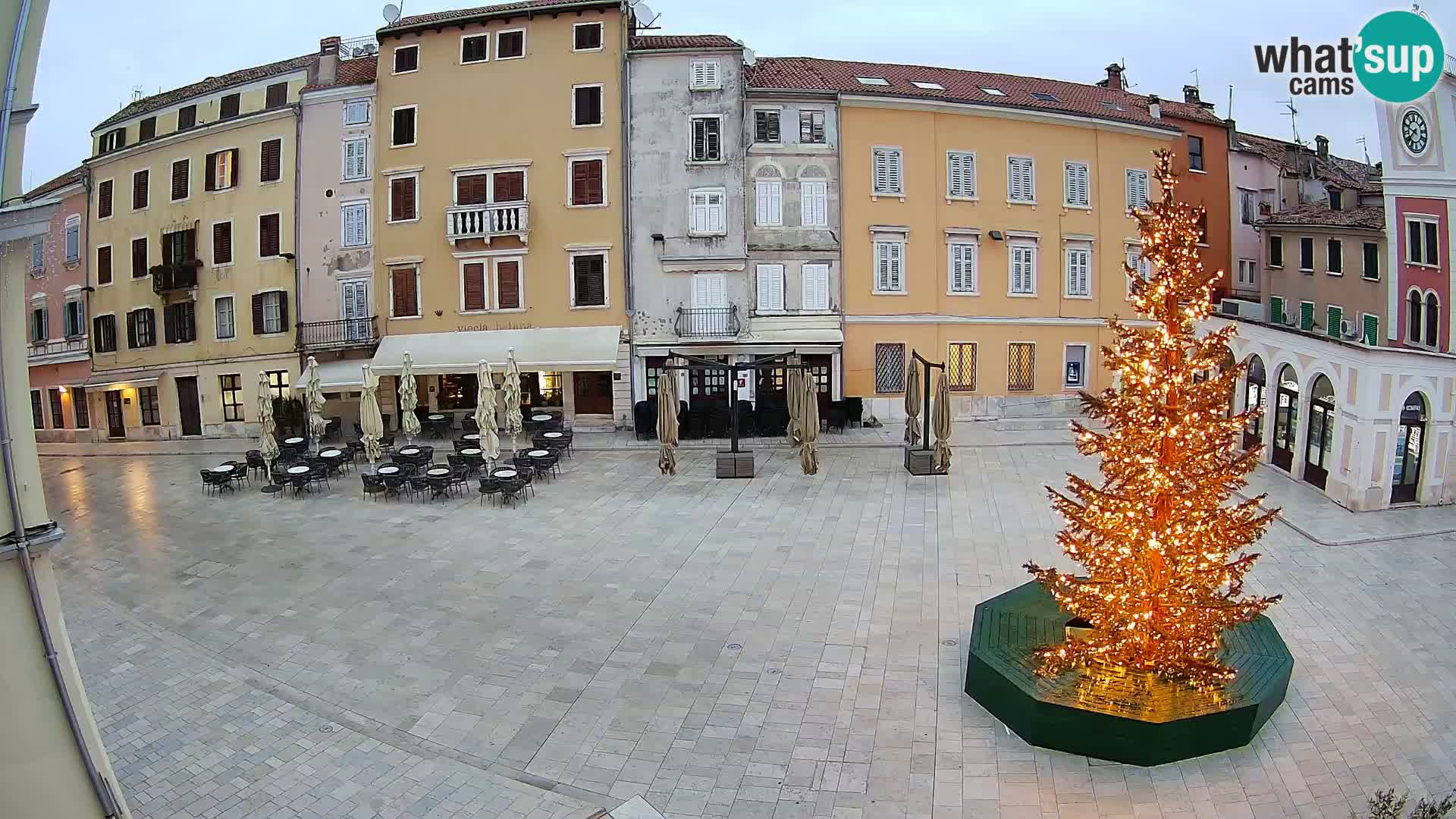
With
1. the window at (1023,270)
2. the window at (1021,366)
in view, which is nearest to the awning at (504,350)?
the window at (1021,366)

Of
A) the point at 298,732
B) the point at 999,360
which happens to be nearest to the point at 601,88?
the point at 999,360

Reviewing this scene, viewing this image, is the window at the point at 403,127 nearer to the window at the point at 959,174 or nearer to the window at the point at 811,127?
the window at the point at 811,127

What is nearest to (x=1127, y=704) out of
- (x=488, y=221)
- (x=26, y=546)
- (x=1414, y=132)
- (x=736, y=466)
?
(x=26, y=546)

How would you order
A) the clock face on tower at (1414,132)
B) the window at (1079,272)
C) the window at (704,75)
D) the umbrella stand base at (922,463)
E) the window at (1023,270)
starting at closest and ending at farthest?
the clock face on tower at (1414,132) → the umbrella stand base at (922,463) → the window at (704,75) → the window at (1023,270) → the window at (1079,272)

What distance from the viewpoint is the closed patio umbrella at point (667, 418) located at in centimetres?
2322

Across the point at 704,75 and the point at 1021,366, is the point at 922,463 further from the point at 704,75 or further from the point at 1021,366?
the point at 704,75

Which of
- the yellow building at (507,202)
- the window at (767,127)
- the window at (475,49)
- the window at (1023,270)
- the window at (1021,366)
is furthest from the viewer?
the window at (1021,366)

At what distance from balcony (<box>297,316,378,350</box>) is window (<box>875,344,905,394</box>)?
16.3 metres

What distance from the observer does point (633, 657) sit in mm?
13117

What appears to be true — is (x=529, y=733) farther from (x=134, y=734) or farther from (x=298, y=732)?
(x=134, y=734)

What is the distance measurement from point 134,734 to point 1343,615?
16.5 meters

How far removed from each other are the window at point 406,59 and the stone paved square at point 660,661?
51.9 ft

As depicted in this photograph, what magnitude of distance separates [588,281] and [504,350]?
3.38 m

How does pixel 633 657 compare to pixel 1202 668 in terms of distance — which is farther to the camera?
pixel 633 657
